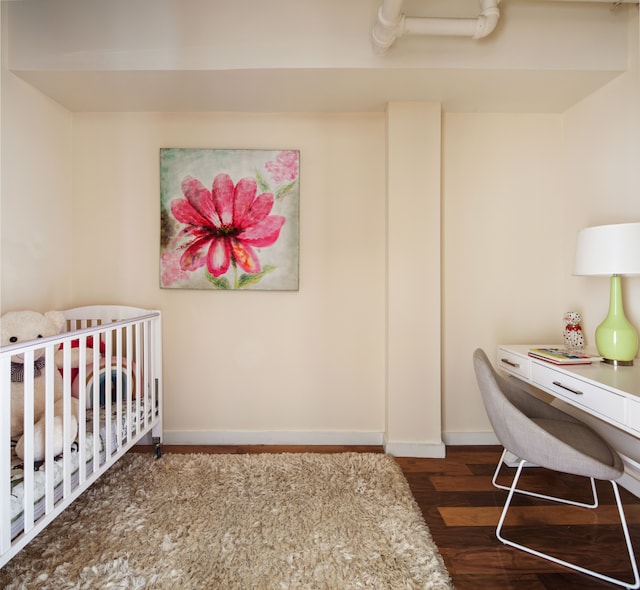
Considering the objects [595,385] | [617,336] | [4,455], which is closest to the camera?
[4,455]

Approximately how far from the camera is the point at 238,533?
1485 millimetres

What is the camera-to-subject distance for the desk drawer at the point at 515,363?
6.02 feet

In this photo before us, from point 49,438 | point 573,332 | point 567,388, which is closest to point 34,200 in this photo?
point 49,438

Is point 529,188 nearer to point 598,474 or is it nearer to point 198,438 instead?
point 598,474

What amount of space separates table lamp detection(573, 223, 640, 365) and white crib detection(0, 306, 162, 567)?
2139 mm

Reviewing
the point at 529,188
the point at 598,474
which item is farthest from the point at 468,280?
the point at 598,474

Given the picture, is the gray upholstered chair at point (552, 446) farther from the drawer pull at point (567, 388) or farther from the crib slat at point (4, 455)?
the crib slat at point (4, 455)

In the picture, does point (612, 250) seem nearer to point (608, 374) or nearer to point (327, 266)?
point (608, 374)

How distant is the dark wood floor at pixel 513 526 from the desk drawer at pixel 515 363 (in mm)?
571

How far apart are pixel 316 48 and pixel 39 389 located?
79.2 inches

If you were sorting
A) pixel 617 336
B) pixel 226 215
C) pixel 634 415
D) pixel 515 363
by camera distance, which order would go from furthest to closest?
1. pixel 226 215
2. pixel 515 363
3. pixel 617 336
4. pixel 634 415

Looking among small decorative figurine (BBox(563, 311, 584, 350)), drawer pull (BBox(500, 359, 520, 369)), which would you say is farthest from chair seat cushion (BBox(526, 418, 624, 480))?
small decorative figurine (BBox(563, 311, 584, 350))

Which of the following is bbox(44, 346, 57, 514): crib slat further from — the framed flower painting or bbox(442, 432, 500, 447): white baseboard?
bbox(442, 432, 500, 447): white baseboard

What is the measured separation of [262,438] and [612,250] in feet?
6.91
